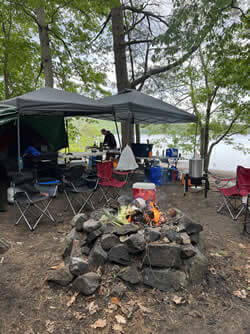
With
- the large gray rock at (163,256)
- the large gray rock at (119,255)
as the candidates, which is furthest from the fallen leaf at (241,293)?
the large gray rock at (119,255)

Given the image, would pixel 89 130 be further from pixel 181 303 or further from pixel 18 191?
pixel 181 303

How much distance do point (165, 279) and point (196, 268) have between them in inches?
15.4

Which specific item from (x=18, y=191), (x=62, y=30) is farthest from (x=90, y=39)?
(x=18, y=191)

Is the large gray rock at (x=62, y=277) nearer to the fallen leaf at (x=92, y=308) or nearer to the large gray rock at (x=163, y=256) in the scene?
the fallen leaf at (x=92, y=308)

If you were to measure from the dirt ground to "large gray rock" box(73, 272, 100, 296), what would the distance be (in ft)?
0.21

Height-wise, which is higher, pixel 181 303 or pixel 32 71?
pixel 32 71

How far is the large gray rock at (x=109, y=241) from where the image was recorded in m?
2.66

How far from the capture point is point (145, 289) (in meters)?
2.39

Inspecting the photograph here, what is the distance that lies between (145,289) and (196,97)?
9073mm

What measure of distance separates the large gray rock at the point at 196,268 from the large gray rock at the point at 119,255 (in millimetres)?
673

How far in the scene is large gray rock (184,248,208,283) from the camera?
251cm

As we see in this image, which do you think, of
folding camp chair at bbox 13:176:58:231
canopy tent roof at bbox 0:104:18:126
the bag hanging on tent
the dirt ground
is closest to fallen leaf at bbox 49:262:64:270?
the dirt ground

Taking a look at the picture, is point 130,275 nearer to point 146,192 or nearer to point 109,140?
point 146,192

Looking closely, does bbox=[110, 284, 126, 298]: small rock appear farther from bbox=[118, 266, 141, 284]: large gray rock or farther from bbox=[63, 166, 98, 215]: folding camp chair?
bbox=[63, 166, 98, 215]: folding camp chair
